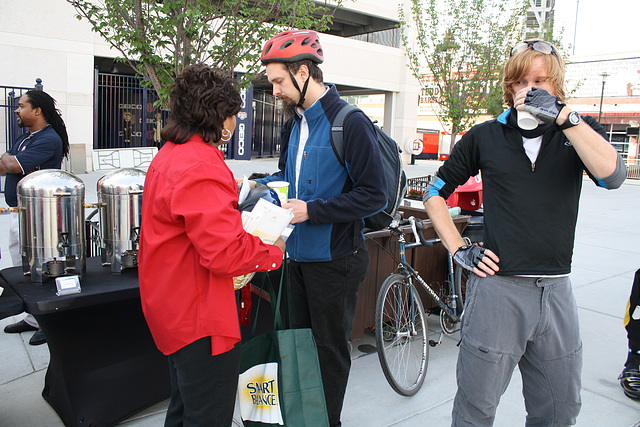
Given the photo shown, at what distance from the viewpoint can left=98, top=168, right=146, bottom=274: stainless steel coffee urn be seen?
2912 mm

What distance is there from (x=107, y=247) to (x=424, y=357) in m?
2.33

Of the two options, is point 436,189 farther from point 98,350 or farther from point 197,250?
point 98,350

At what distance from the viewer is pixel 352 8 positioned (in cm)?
2203

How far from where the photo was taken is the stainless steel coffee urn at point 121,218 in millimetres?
2912

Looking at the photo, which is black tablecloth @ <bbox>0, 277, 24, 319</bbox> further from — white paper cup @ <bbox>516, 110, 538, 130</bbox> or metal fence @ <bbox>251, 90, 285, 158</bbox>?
metal fence @ <bbox>251, 90, 285, 158</bbox>

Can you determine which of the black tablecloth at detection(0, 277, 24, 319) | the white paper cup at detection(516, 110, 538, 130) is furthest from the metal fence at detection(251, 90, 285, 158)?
the white paper cup at detection(516, 110, 538, 130)

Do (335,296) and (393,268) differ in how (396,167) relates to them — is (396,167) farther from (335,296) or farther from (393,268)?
(393,268)

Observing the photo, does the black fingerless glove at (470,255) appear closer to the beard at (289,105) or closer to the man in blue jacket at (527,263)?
the man in blue jacket at (527,263)

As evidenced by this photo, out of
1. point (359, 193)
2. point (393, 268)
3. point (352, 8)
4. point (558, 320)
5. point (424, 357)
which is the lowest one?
point (424, 357)

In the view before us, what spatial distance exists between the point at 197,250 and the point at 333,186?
0.91 meters

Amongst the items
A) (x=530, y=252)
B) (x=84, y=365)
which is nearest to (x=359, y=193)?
(x=530, y=252)

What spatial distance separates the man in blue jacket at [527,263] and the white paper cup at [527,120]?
0.17 metres

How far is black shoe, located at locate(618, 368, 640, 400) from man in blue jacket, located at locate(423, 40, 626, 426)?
2.01 metres

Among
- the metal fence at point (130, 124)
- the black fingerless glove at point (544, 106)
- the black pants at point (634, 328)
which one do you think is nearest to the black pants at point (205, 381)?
the black fingerless glove at point (544, 106)
